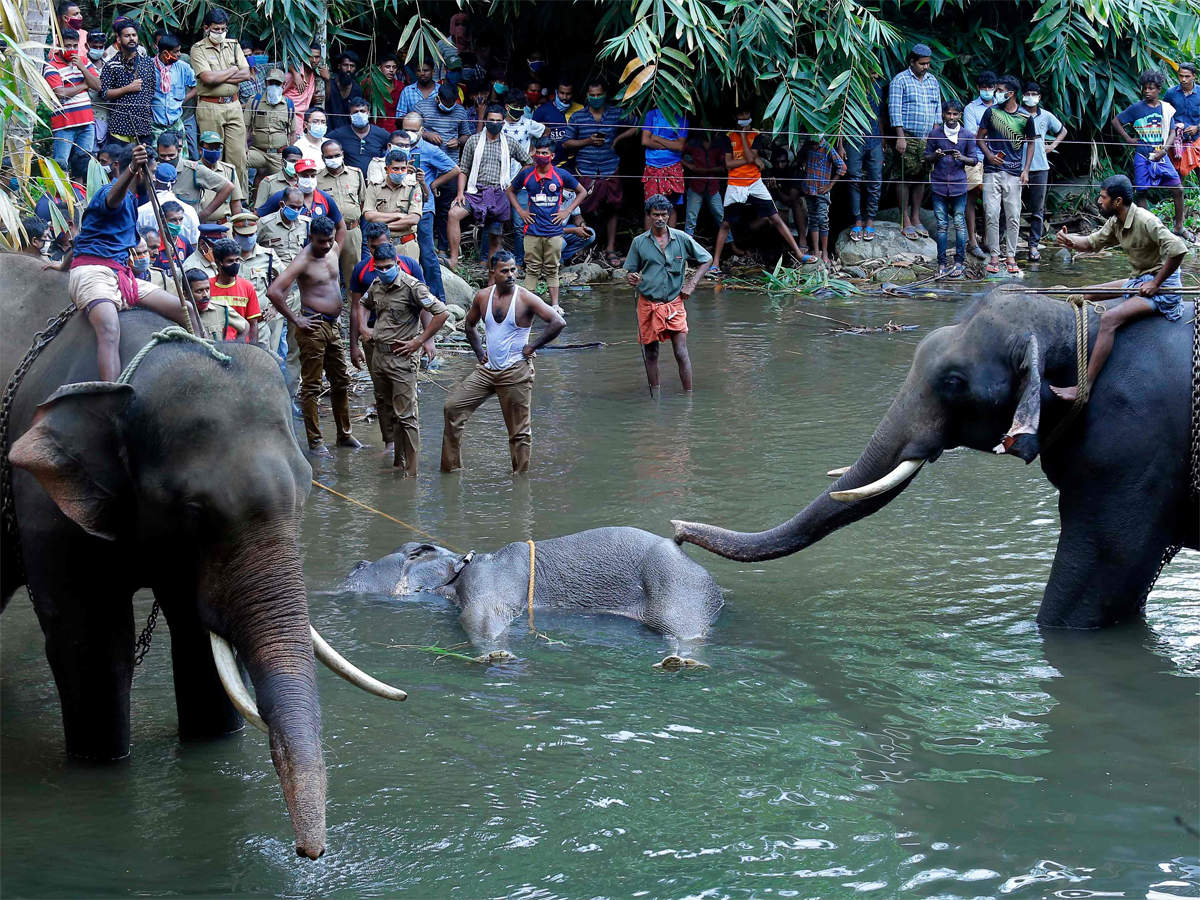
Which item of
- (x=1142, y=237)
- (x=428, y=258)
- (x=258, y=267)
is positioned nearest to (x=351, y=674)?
(x=1142, y=237)

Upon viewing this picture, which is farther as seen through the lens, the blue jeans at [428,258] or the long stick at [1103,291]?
the blue jeans at [428,258]

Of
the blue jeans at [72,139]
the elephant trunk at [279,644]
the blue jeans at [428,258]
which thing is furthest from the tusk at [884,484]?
the blue jeans at [428,258]

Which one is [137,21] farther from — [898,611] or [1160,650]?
[1160,650]

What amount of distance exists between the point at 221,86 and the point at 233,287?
4705 mm

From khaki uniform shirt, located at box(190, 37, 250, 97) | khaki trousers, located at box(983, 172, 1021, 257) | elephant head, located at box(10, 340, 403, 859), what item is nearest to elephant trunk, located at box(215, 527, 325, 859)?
elephant head, located at box(10, 340, 403, 859)

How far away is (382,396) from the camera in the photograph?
970 cm

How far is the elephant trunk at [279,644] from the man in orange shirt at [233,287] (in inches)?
212

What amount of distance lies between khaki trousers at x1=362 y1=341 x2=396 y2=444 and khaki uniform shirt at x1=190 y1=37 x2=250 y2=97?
4.87 meters

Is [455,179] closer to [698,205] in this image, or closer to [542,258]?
[542,258]

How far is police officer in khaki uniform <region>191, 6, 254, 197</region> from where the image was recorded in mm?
13484

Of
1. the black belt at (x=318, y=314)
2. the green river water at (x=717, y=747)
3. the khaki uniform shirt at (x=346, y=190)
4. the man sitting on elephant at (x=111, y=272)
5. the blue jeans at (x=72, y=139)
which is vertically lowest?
the green river water at (x=717, y=747)

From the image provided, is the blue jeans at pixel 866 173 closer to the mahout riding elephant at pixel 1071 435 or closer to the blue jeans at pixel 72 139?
the blue jeans at pixel 72 139

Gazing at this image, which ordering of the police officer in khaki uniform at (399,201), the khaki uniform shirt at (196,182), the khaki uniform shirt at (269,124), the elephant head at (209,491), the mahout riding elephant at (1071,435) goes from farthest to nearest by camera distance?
the khaki uniform shirt at (269,124) < the police officer in khaki uniform at (399,201) < the khaki uniform shirt at (196,182) < the mahout riding elephant at (1071,435) < the elephant head at (209,491)

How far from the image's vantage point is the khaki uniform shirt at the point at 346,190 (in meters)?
13.0
